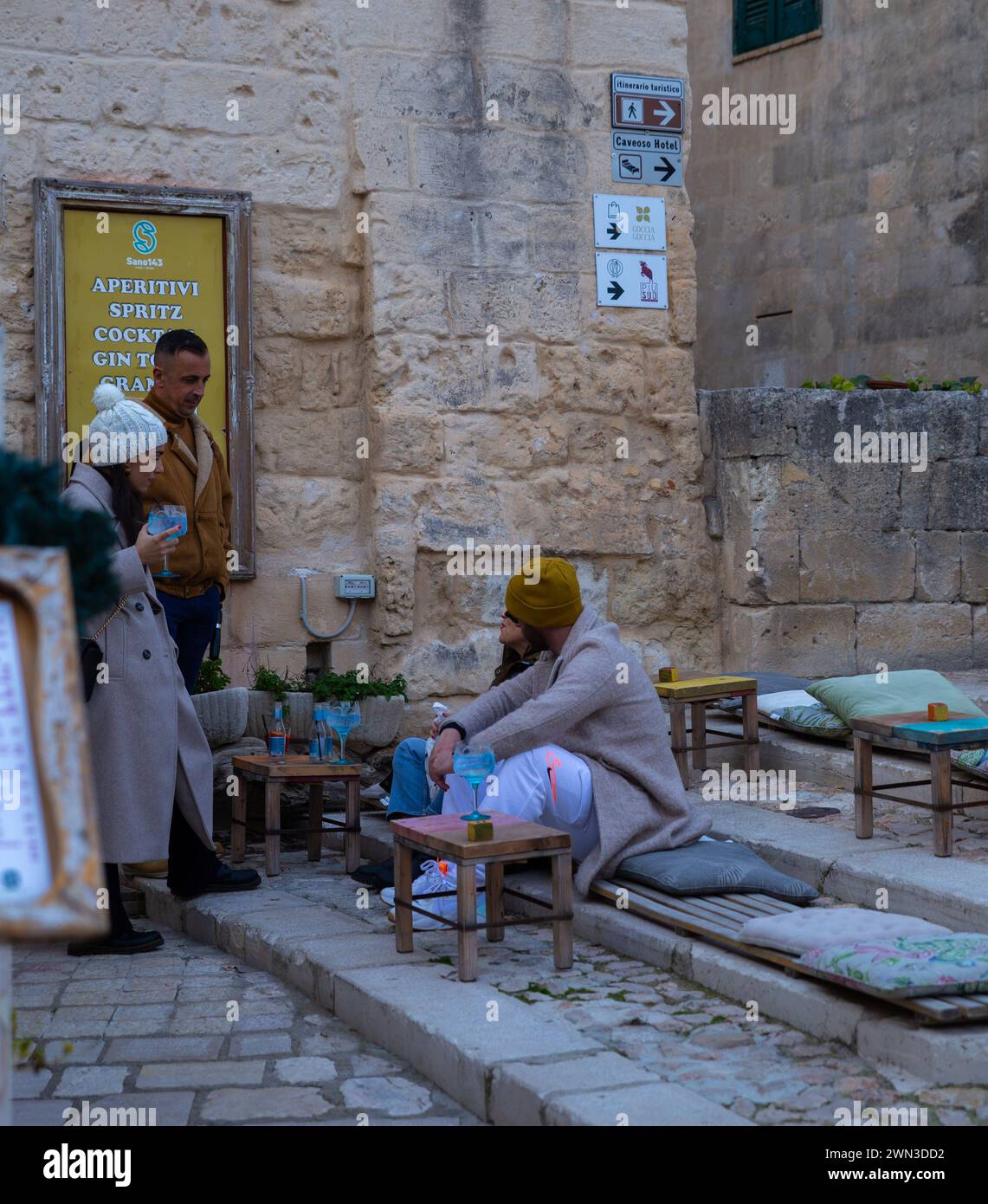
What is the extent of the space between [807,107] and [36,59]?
21.2ft

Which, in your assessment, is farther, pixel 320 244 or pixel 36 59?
pixel 320 244

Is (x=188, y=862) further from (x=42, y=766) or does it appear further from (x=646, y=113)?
(x=646, y=113)

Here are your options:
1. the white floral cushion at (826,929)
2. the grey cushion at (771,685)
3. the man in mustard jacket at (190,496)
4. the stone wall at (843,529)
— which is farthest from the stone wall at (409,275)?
the white floral cushion at (826,929)

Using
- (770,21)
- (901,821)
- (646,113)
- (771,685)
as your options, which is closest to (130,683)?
(901,821)

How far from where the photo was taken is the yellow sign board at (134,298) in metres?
6.43

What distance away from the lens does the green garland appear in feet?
7.13

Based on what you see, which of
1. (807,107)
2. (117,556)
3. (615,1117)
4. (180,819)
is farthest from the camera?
(807,107)

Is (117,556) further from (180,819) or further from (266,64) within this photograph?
(266,64)

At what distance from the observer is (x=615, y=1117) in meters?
3.00

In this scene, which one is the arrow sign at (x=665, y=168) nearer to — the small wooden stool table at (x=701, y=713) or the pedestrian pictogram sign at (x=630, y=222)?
the pedestrian pictogram sign at (x=630, y=222)

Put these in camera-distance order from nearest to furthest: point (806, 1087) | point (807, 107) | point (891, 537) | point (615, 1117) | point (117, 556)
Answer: point (615, 1117), point (806, 1087), point (117, 556), point (891, 537), point (807, 107)

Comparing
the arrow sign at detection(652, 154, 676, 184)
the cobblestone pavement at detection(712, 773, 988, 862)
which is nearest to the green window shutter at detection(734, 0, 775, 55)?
the arrow sign at detection(652, 154, 676, 184)
